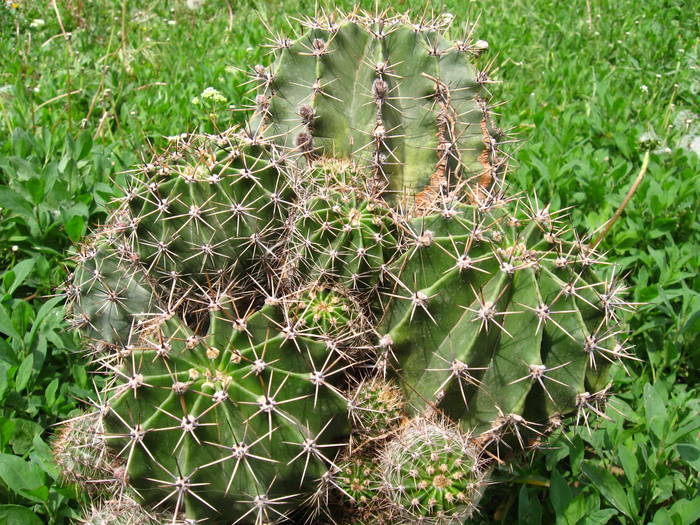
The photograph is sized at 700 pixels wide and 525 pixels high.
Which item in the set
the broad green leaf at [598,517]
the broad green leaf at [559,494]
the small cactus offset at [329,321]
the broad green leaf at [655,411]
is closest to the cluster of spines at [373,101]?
the small cactus offset at [329,321]

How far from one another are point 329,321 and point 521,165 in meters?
2.60

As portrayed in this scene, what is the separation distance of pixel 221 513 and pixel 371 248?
1.03 m

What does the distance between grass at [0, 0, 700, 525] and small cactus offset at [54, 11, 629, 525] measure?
0.35 metres

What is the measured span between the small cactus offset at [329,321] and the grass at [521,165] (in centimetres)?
35

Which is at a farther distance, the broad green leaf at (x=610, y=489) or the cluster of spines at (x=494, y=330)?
the broad green leaf at (x=610, y=489)

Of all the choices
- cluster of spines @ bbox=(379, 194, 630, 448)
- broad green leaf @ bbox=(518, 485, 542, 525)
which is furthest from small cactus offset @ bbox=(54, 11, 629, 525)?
broad green leaf @ bbox=(518, 485, 542, 525)

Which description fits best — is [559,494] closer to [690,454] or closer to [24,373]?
[690,454]

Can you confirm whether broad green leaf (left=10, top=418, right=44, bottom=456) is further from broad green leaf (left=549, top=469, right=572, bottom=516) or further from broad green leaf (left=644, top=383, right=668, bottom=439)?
broad green leaf (left=644, top=383, right=668, bottom=439)

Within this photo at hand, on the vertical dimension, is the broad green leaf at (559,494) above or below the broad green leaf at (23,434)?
above

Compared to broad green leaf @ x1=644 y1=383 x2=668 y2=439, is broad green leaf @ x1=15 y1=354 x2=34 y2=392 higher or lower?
broad green leaf @ x1=644 y1=383 x2=668 y2=439

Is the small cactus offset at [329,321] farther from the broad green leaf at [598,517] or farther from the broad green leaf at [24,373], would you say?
the broad green leaf at [598,517]

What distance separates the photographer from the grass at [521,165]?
268 cm

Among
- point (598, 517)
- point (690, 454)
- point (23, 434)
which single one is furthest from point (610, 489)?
point (23, 434)

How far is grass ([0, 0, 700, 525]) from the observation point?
268 cm
